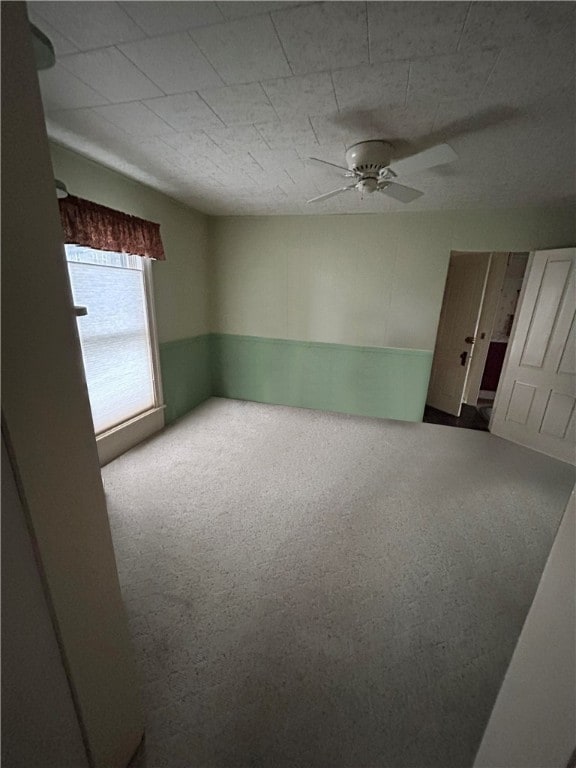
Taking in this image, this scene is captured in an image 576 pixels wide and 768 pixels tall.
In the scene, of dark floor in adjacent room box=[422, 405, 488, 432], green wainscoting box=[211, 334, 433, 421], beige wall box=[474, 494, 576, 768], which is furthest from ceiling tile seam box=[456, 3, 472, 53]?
dark floor in adjacent room box=[422, 405, 488, 432]

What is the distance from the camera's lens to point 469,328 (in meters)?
3.66

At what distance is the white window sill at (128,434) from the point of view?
8.25 ft

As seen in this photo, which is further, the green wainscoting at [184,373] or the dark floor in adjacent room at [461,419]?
the dark floor in adjacent room at [461,419]

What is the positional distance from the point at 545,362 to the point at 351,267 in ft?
7.23

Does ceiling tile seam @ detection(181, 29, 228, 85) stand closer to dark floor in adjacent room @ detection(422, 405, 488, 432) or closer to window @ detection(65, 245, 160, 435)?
window @ detection(65, 245, 160, 435)

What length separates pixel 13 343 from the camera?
502 mm

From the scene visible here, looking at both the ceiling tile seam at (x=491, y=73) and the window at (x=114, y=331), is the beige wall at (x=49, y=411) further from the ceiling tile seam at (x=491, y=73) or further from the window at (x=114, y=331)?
the window at (x=114, y=331)

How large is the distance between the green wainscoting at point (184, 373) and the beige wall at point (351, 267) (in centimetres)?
49

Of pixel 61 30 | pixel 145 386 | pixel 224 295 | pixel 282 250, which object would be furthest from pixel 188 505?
pixel 282 250

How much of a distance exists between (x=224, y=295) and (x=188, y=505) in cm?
268

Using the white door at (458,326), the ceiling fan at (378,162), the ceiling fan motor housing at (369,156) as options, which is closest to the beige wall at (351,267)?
the white door at (458,326)

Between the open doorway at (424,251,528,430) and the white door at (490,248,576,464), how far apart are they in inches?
21.9

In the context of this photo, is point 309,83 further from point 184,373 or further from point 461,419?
point 461,419

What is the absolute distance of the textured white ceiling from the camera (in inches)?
36.9
